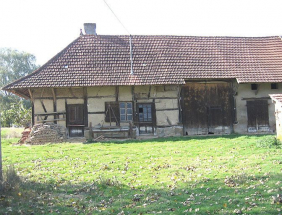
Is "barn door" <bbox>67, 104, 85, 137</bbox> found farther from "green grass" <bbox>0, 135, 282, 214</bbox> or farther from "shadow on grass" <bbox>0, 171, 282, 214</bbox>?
"shadow on grass" <bbox>0, 171, 282, 214</bbox>

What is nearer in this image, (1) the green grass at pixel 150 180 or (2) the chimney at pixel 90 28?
(1) the green grass at pixel 150 180

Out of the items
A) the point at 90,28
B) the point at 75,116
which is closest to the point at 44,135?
the point at 75,116

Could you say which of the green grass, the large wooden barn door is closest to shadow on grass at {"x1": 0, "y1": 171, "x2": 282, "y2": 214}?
the green grass

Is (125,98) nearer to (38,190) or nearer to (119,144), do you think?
(119,144)

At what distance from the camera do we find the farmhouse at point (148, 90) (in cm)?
1779

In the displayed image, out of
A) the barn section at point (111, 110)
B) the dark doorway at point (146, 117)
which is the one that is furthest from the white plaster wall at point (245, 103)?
the dark doorway at point (146, 117)

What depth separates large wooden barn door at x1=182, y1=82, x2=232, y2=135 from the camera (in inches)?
733

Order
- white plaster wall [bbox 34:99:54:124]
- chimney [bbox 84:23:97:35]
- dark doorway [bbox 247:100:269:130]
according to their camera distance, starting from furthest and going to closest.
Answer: chimney [bbox 84:23:97:35] < dark doorway [bbox 247:100:269:130] < white plaster wall [bbox 34:99:54:124]

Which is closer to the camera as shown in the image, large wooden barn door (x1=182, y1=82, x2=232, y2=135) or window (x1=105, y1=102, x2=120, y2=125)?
window (x1=105, y1=102, x2=120, y2=125)

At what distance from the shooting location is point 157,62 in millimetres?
19094

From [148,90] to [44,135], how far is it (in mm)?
5956

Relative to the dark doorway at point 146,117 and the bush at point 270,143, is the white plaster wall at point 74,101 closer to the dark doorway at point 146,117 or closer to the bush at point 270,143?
the dark doorway at point 146,117

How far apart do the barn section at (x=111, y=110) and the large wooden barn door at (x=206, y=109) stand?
666mm

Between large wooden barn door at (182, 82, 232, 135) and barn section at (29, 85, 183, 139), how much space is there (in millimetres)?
666
